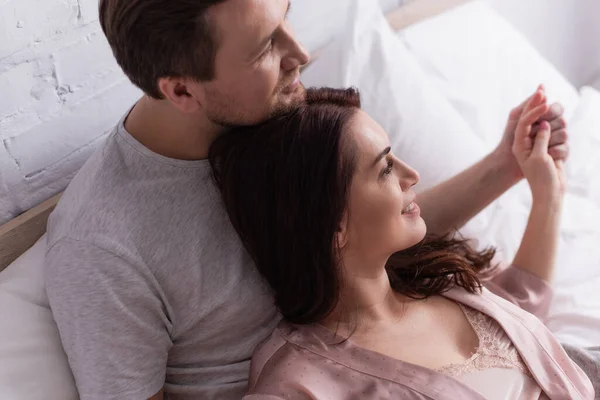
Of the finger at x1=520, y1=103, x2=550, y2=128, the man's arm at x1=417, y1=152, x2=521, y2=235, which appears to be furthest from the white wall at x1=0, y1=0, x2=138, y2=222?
the finger at x1=520, y1=103, x2=550, y2=128

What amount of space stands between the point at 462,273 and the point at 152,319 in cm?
50

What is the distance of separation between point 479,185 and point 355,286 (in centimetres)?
36

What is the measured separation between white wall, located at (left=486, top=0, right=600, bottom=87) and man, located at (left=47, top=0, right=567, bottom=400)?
1.45 meters

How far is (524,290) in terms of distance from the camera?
132 cm

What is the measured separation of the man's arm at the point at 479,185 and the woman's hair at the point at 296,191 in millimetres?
331

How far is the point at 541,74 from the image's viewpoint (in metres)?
1.80

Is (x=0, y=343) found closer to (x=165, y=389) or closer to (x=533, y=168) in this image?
(x=165, y=389)

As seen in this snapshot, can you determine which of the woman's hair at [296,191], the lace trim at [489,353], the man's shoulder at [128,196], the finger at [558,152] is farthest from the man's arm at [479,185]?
the man's shoulder at [128,196]

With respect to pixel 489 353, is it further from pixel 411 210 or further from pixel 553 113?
pixel 553 113

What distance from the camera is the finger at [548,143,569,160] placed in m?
1.34

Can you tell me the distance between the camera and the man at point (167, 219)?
0.93m

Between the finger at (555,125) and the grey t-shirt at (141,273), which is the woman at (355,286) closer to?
the grey t-shirt at (141,273)

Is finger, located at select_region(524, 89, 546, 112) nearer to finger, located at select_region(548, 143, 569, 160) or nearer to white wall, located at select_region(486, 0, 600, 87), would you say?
finger, located at select_region(548, 143, 569, 160)

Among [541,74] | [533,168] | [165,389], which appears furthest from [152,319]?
[541,74]
